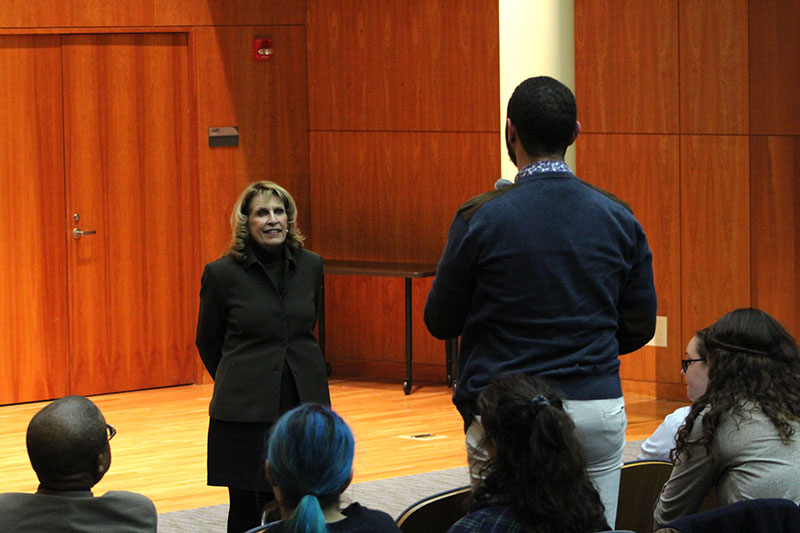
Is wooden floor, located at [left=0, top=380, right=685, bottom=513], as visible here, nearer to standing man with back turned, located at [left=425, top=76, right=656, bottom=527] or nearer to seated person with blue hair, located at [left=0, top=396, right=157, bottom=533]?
seated person with blue hair, located at [left=0, top=396, right=157, bottom=533]

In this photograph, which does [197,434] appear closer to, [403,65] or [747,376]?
[403,65]

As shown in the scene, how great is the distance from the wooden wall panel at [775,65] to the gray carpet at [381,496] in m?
2.27

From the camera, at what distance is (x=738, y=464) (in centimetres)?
293

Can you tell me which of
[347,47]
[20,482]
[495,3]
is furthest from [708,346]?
[347,47]

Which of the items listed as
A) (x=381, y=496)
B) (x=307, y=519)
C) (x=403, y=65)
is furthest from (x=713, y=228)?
(x=307, y=519)

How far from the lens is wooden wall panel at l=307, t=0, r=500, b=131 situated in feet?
28.6

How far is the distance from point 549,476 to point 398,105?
6.87m

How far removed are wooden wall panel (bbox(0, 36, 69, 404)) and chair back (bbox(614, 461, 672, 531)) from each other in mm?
5727

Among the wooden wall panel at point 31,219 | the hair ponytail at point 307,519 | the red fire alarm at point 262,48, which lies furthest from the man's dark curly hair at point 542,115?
the red fire alarm at point 262,48

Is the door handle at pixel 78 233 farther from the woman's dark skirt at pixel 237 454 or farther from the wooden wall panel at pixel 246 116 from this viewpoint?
the woman's dark skirt at pixel 237 454

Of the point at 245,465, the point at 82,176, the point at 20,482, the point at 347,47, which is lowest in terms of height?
the point at 20,482

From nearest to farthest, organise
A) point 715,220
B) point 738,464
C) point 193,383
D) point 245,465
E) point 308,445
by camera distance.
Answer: point 308,445
point 738,464
point 245,465
point 715,220
point 193,383

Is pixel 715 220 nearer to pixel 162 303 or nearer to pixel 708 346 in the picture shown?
pixel 162 303

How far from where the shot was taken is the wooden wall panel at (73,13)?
26.9 ft
